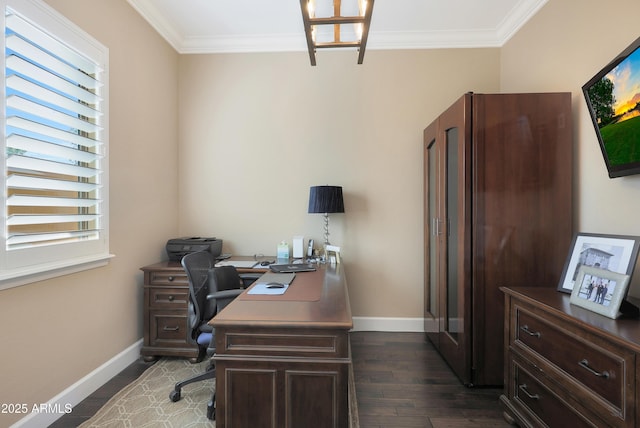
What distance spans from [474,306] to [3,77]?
124 inches

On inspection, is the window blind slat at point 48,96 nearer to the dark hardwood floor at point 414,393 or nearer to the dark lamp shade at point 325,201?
the dark lamp shade at point 325,201

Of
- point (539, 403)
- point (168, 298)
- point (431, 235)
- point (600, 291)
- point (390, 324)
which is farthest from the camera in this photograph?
point (390, 324)

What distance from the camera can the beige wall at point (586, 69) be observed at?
65.5 inches

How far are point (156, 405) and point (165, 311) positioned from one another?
0.75 m

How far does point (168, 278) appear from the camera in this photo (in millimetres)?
2445

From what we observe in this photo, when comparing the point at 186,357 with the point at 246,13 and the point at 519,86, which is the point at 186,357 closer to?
the point at 246,13

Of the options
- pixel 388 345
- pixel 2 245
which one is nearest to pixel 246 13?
pixel 2 245

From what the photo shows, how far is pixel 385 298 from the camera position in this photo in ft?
9.99

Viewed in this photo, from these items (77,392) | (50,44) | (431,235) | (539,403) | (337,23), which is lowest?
(77,392)

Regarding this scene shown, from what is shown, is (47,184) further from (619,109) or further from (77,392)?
(619,109)

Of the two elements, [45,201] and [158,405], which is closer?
[45,201]

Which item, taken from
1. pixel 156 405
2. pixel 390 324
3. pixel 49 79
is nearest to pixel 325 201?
pixel 390 324

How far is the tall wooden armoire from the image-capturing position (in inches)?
77.9

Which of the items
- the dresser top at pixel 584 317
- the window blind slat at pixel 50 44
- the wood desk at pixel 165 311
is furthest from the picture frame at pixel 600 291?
the window blind slat at pixel 50 44
